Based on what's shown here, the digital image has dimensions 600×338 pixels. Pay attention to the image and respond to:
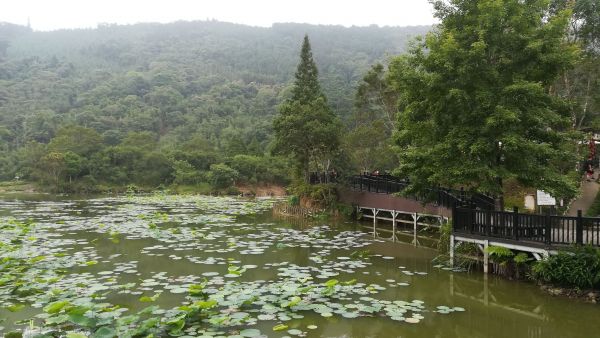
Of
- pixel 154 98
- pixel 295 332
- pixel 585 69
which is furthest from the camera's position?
pixel 154 98

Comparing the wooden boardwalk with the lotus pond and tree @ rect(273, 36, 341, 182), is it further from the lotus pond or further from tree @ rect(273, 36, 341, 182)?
tree @ rect(273, 36, 341, 182)

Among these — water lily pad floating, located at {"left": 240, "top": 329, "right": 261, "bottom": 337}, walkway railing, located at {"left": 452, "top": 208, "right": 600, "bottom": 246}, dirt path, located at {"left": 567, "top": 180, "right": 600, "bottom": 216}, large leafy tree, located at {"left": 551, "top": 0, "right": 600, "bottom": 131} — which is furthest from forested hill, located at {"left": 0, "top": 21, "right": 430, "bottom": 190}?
water lily pad floating, located at {"left": 240, "top": 329, "right": 261, "bottom": 337}

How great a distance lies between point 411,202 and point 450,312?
12693 millimetres

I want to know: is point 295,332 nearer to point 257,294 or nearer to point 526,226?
point 257,294

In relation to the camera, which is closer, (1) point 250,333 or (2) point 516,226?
(1) point 250,333

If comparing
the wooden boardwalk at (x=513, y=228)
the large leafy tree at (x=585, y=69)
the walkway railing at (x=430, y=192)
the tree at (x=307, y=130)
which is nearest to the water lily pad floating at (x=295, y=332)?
the wooden boardwalk at (x=513, y=228)

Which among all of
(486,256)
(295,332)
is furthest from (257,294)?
(486,256)

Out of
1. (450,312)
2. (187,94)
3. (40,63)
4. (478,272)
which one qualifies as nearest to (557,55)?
(478,272)

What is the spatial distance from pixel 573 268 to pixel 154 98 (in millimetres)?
119868

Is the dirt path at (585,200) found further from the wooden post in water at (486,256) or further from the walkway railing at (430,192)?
the wooden post in water at (486,256)

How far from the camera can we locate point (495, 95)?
1229 centimetres

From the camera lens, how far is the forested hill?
67500mm

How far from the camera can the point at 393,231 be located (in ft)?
72.0

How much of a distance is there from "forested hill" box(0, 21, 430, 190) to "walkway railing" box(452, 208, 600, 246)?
5147cm
